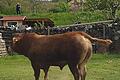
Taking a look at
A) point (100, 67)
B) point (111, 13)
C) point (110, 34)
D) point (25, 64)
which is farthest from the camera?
point (111, 13)

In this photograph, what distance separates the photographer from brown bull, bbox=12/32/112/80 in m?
10.6

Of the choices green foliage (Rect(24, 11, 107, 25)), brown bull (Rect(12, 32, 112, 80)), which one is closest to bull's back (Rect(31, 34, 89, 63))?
brown bull (Rect(12, 32, 112, 80))

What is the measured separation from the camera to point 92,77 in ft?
45.2

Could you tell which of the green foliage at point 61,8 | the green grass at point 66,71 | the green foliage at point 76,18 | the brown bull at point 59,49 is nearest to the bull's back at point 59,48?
the brown bull at point 59,49

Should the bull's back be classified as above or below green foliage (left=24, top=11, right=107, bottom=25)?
above

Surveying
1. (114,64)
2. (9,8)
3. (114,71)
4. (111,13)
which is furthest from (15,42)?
(9,8)

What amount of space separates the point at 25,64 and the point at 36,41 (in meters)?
7.53

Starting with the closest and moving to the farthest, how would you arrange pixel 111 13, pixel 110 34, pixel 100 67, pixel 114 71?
pixel 114 71 < pixel 100 67 < pixel 110 34 < pixel 111 13

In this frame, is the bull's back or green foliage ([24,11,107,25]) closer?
the bull's back

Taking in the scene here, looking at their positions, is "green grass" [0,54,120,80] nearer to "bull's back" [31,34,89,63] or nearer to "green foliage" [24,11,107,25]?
"bull's back" [31,34,89,63]

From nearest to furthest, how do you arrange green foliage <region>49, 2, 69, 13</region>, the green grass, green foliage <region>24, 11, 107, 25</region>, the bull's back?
the bull's back, the green grass, green foliage <region>24, 11, 107, 25</region>, green foliage <region>49, 2, 69, 13</region>

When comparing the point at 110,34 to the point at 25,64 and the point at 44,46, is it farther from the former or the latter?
the point at 44,46

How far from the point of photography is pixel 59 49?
1073cm

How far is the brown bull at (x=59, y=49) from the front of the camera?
34.8ft
